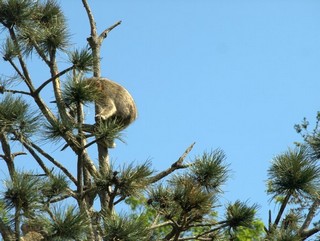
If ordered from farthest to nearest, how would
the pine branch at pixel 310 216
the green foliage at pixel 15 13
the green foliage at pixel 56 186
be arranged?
the green foliage at pixel 15 13
the pine branch at pixel 310 216
the green foliage at pixel 56 186

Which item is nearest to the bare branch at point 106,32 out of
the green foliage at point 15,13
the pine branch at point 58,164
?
the green foliage at point 15,13

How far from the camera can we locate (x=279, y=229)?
788 cm

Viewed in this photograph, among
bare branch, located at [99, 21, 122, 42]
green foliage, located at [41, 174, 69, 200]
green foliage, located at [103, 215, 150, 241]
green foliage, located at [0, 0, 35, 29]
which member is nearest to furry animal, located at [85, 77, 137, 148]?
bare branch, located at [99, 21, 122, 42]

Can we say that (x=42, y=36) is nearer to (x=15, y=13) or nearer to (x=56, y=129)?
(x=15, y=13)

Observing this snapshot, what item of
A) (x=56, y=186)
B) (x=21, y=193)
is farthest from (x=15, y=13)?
(x=21, y=193)

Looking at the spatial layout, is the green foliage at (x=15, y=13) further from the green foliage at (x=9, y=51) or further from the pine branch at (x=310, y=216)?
the pine branch at (x=310, y=216)

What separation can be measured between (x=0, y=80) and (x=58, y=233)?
1833mm

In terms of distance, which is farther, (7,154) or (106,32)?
(106,32)

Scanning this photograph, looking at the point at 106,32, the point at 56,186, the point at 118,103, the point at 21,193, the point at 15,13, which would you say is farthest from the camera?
the point at 118,103

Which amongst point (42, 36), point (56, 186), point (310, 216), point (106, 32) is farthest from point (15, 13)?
point (310, 216)

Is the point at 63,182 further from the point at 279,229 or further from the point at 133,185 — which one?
the point at 279,229

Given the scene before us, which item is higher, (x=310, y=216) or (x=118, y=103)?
(x=118, y=103)

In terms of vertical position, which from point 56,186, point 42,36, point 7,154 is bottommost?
point 56,186

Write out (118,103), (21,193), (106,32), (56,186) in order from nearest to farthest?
1. (21,193)
2. (56,186)
3. (106,32)
4. (118,103)
